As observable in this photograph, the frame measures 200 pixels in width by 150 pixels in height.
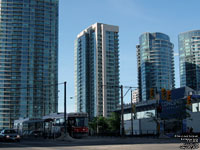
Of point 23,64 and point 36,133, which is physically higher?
point 23,64

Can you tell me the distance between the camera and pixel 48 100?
198 meters

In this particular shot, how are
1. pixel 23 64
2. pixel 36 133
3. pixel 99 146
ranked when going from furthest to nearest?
1. pixel 23 64
2. pixel 36 133
3. pixel 99 146

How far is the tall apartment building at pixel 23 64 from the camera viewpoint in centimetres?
19112

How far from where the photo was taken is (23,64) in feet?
633

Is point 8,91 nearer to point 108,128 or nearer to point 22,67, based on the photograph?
point 22,67

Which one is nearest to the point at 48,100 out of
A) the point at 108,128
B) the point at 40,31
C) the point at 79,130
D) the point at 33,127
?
the point at 40,31

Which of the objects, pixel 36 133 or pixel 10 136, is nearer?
pixel 10 136

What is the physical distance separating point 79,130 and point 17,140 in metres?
14.2

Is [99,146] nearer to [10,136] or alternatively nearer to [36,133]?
[10,136]

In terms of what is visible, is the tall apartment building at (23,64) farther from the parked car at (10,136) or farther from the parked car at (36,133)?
the parked car at (10,136)

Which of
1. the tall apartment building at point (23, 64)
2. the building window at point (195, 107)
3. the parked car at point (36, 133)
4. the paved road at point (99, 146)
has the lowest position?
the parked car at point (36, 133)

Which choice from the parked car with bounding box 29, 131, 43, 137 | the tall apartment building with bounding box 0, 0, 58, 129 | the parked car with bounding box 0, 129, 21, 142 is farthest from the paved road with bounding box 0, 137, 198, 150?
the tall apartment building with bounding box 0, 0, 58, 129

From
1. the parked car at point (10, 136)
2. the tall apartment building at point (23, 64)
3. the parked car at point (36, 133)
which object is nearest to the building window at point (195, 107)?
the parked car at point (36, 133)

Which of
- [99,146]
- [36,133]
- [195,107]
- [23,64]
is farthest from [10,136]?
[23,64]
